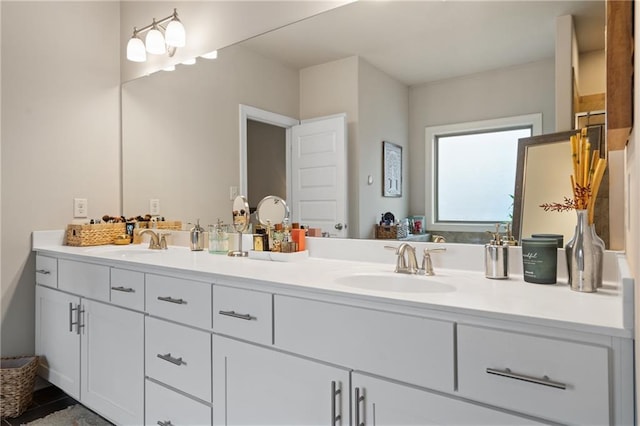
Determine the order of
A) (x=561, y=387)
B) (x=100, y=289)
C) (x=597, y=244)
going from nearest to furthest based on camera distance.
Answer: (x=561, y=387) → (x=597, y=244) → (x=100, y=289)

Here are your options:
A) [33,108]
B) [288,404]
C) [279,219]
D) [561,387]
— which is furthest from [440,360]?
[33,108]

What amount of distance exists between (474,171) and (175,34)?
6.17ft

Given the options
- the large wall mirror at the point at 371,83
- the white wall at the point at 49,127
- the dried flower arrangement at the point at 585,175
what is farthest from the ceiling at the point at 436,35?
the white wall at the point at 49,127

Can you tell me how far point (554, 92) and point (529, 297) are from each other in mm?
700

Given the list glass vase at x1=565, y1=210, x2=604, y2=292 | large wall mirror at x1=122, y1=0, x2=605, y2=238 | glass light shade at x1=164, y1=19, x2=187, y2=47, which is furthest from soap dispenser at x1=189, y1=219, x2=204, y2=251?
glass vase at x1=565, y1=210, x2=604, y2=292

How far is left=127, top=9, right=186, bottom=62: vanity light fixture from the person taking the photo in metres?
2.32

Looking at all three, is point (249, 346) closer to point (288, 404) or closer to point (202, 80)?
point (288, 404)

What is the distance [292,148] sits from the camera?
74.5 inches

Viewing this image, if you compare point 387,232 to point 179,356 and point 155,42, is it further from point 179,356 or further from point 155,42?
point 155,42

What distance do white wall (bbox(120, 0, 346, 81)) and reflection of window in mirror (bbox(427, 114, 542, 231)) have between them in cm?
82

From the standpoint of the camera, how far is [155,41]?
7.98 ft

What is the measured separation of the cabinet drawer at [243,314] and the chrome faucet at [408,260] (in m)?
0.49

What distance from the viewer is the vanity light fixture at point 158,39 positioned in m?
2.32

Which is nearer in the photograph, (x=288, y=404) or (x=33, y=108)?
(x=288, y=404)
